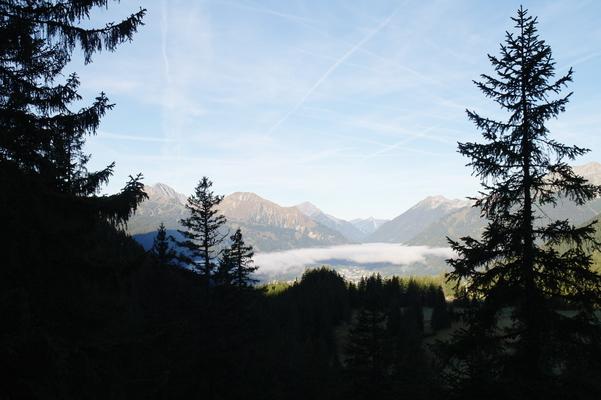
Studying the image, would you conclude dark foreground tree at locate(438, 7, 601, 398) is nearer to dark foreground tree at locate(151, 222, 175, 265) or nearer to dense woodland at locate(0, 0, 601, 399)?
dense woodland at locate(0, 0, 601, 399)

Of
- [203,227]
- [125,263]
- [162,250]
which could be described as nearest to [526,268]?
[125,263]

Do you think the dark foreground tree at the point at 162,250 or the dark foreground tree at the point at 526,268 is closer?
the dark foreground tree at the point at 526,268

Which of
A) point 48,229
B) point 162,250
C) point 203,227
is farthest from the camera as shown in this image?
point 162,250

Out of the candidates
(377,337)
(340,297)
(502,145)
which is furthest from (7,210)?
(340,297)

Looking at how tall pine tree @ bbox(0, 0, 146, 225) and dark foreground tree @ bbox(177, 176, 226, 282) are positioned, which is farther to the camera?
dark foreground tree @ bbox(177, 176, 226, 282)

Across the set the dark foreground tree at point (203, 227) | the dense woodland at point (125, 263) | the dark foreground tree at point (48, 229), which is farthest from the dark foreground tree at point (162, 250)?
the dark foreground tree at point (48, 229)

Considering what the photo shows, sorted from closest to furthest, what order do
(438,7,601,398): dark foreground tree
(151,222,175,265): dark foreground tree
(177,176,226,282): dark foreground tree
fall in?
(438,7,601,398): dark foreground tree, (177,176,226,282): dark foreground tree, (151,222,175,265): dark foreground tree

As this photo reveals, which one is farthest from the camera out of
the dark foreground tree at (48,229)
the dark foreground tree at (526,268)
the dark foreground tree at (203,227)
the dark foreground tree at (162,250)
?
the dark foreground tree at (162,250)

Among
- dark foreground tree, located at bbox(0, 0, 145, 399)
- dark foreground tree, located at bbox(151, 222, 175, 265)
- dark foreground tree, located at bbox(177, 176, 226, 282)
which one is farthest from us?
dark foreground tree, located at bbox(151, 222, 175, 265)

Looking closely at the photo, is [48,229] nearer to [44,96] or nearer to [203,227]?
[44,96]

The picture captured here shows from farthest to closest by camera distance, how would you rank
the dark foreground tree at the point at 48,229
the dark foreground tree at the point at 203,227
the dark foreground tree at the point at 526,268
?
the dark foreground tree at the point at 203,227
the dark foreground tree at the point at 526,268
the dark foreground tree at the point at 48,229

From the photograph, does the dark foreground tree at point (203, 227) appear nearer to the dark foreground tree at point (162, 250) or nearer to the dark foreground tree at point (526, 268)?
the dark foreground tree at point (162, 250)

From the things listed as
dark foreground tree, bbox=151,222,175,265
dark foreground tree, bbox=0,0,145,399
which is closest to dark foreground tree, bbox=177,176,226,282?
dark foreground tree, bbox=151,222,175,265

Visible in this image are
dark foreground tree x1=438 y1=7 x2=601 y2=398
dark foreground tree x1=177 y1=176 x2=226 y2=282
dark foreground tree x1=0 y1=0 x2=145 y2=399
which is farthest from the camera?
dark foreground tree x1=177 y1=176 x2=226 y2=282
